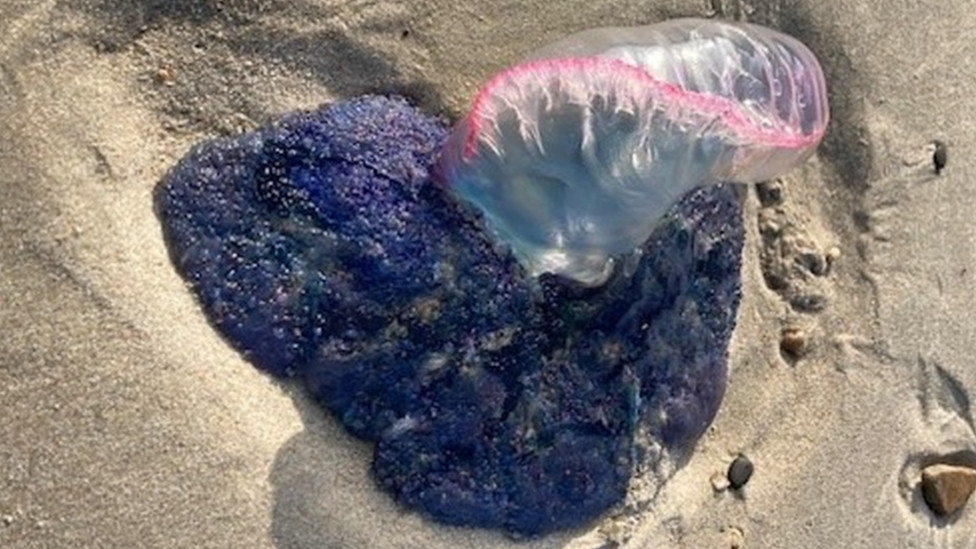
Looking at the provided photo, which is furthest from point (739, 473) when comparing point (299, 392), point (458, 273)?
point (299, 392)

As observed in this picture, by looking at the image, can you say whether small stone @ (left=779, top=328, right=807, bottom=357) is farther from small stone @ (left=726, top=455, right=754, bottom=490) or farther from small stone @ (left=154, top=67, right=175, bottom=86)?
small stone @ (left=154, top=67, right=175, bottom=86)

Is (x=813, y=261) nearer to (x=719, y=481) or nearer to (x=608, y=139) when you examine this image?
(x=719, y=481)

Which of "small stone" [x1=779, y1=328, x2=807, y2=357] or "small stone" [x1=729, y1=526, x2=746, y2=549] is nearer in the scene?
"small stone" [x1=729, y1=526, x2=746, y2=549]

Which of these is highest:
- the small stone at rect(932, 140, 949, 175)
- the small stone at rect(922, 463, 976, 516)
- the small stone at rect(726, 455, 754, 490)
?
the small stone at rect(932, 140, 949, 175)

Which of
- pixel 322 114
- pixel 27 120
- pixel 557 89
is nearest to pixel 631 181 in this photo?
pixel 557 89

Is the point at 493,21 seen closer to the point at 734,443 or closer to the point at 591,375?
the point at 591,375

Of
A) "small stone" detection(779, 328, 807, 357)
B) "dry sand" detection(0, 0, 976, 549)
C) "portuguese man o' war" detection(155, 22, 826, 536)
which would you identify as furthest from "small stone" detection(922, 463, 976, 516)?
"portuguese man o' war" detection(155, 22, 826, 536)

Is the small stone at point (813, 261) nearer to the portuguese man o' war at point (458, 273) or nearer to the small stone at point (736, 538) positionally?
the portuguese man o' war at point (458, 273)
